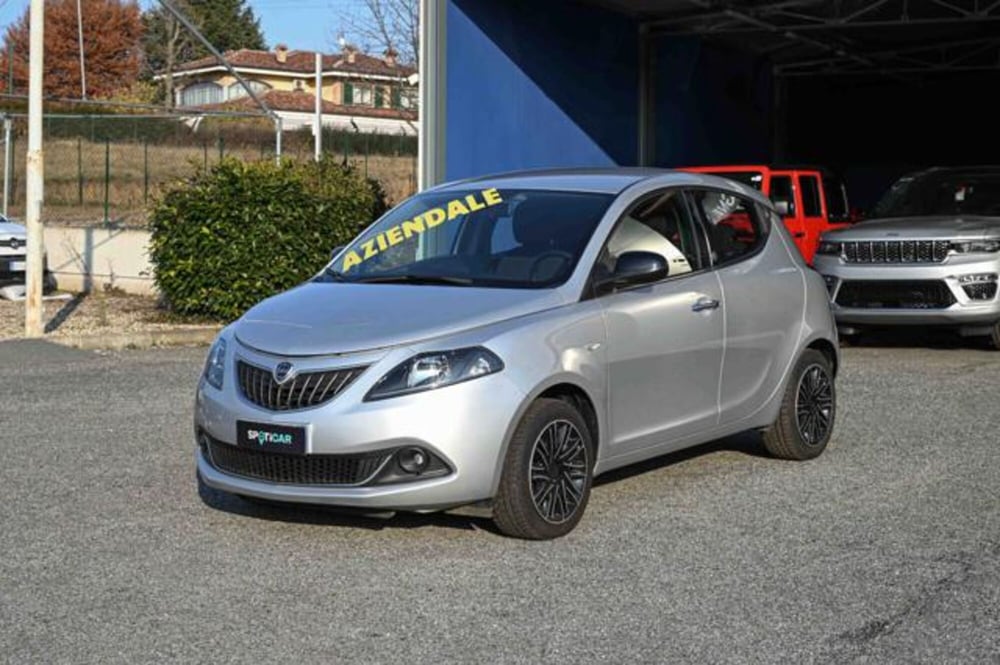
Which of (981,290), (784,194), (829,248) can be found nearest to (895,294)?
(981,290)

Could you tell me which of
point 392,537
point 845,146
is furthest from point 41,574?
point 845,146

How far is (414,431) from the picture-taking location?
6.40 metres

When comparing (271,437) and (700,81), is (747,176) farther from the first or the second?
(271,437)

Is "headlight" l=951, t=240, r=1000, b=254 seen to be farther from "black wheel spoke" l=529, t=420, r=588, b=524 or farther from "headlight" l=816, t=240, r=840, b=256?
"black wheel spoke" l=529, t=420, r=588, b=524

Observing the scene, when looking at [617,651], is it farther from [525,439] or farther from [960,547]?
[960,547]

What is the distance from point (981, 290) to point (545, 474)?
29.2ft

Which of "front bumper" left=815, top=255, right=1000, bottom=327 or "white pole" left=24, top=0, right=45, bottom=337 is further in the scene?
"white pole" left=24, top=0, right=45, bottom=337

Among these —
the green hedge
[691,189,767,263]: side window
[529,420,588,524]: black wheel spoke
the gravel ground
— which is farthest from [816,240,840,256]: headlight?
[529,420,588,524]: black wheel spoke

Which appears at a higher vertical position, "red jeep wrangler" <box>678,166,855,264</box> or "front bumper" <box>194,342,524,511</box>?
"red jeep wrangler" <box>678,166,855,264</box>

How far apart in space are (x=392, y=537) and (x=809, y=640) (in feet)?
7.28

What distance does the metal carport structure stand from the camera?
18.4m

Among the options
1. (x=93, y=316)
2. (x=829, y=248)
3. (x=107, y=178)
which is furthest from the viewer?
(x=107, y=178)

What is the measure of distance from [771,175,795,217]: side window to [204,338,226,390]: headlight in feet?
39.1

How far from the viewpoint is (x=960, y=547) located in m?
6.85
